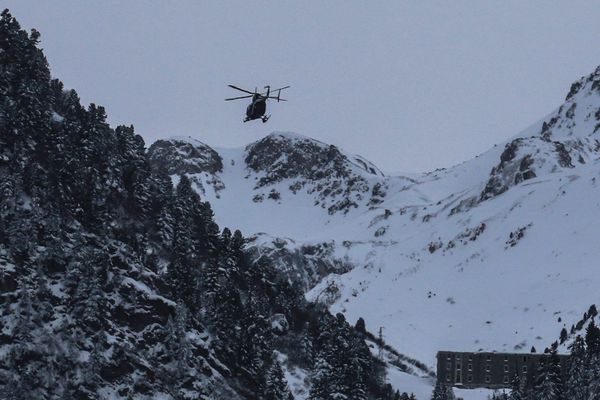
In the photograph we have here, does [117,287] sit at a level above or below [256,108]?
below

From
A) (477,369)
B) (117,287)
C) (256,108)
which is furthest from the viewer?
(477,369)

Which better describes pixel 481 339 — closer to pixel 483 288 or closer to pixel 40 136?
pixel 483 288

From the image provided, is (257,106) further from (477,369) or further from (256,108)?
(477,369)

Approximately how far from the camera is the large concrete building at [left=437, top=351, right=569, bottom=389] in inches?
5861

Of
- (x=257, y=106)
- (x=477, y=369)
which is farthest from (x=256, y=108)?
(x=477, y=369)

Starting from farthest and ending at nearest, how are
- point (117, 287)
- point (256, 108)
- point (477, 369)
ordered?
point (477, 369) → point (117, 287) → point (256, 108)

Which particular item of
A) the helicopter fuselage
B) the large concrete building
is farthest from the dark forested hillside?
the helicopter fuselage

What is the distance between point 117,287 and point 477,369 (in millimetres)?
76582

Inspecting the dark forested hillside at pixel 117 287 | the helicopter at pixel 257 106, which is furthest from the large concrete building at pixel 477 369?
the helicopter at pixel 257 106

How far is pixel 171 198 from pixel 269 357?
29879 mm

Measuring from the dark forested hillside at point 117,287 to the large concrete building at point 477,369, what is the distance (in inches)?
880

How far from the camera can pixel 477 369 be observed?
152 m

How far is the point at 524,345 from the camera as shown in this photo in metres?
153

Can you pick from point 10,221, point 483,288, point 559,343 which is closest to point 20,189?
point 10,221
